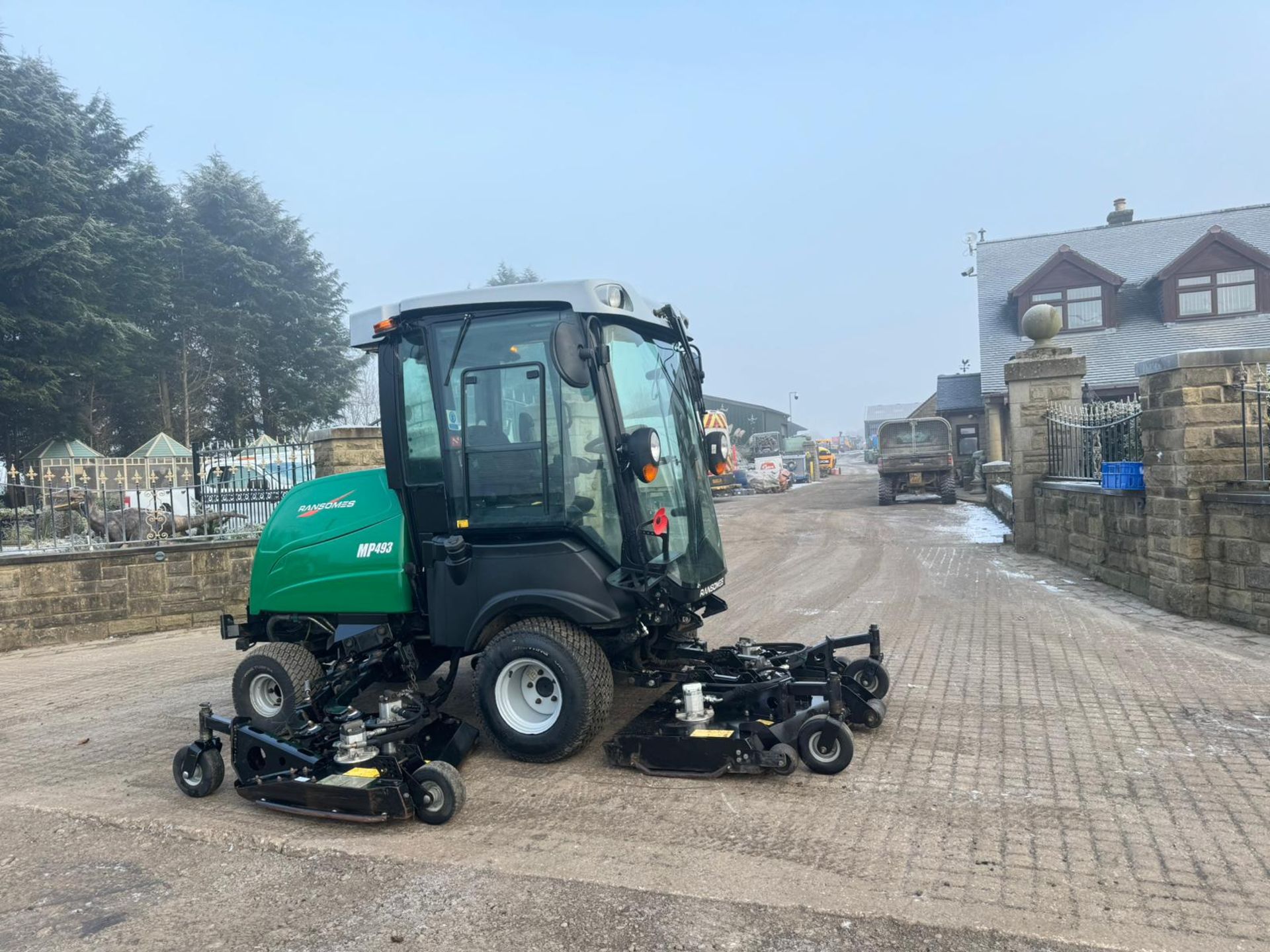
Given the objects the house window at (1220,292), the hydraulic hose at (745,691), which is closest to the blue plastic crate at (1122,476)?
the hydraulic hose at (745,691)

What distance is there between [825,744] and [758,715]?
0.48 metres

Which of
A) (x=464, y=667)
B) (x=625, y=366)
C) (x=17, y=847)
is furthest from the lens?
(x=464, y=667)

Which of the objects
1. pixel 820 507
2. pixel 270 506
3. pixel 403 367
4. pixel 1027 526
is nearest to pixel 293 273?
pixel 820 507

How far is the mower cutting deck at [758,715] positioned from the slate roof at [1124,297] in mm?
21522

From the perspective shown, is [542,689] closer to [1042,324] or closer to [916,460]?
[1042,324]

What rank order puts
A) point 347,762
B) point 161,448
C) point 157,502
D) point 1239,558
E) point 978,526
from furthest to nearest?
point 161,448 → point 978,526 → point 157,502 → point 1239,558 → point 347,762

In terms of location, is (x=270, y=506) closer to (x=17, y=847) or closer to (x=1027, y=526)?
(x=17, y=847)

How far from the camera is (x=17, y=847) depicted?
13.3 ft

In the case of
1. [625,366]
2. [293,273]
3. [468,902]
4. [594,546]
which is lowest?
[468,902]

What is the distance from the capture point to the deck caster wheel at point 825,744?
426 centimetres

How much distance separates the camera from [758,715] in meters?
4.73

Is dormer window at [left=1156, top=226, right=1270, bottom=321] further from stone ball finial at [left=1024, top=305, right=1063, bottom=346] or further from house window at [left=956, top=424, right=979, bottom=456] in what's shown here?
stone ball finial at [left=1024, top=305, right=1063, bottom=346]

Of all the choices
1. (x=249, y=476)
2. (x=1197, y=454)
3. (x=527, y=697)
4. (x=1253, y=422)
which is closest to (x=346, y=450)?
(x=249, y=476)

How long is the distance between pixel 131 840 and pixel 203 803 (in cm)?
40
